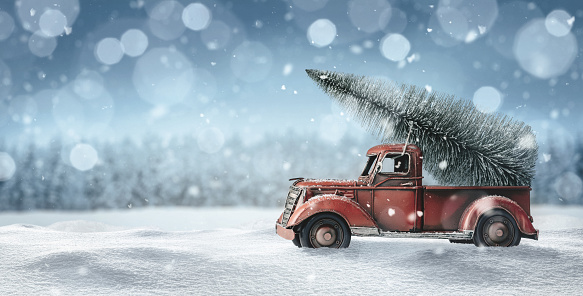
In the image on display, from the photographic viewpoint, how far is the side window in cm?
803

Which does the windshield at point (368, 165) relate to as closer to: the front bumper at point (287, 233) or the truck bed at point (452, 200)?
the truck bed at point (452, 200)

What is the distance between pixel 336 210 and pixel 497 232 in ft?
9.01

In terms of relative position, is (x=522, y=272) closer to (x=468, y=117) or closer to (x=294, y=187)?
(x=468, y=117)

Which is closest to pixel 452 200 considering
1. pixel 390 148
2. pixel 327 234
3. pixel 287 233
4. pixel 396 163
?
pixel 396 163

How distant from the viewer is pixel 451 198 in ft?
25.3

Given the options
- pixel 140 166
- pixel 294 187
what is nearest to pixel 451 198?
pixel 294 187

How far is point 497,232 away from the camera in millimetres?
7699

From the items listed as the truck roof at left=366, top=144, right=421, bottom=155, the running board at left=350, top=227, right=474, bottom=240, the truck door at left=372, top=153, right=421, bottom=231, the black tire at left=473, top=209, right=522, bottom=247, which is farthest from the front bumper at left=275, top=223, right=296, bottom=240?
the black tire at left=473, top=209, right=522, bottom=247

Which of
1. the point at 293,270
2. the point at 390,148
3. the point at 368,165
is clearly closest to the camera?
the point at 293,270

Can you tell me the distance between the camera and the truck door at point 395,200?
7625 mm

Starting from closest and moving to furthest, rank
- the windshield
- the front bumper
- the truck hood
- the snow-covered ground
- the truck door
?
the snow-covered ground → the front bumper → the truck door → the truck hood → the windshield

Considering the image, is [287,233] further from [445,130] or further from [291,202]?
[445,130]

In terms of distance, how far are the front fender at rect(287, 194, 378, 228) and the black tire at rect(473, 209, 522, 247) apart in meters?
1.79

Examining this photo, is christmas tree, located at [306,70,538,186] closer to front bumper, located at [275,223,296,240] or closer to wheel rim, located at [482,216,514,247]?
wheel rim, located at [482,216,514,247]
